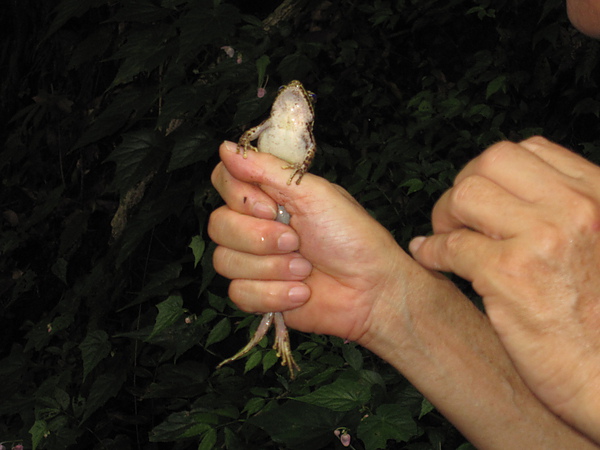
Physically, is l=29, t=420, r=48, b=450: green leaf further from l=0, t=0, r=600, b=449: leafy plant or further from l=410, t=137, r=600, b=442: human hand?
l=410, t=137, r=600, b=442: human hand

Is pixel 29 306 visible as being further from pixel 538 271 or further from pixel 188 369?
pixel 538 271

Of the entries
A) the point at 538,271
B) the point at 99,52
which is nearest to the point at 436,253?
the point at 538,271

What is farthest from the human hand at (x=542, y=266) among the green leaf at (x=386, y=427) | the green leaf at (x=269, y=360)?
the green leaf at (x=269, y=360)

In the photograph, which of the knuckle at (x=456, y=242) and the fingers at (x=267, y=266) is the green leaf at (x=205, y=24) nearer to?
the fingers at (x=267, y=266)

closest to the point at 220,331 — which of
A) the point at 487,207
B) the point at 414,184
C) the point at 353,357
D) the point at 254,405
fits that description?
the point at 254,405

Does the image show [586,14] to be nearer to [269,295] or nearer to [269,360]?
[269,295]

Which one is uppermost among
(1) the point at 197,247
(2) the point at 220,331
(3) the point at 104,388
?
(1) the point at 197,247
